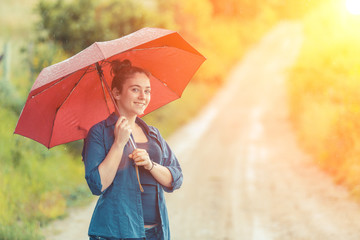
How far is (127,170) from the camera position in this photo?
7.79ft

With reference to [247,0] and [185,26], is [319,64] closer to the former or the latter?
[185,26]

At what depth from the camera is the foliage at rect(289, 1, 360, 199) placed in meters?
8.28

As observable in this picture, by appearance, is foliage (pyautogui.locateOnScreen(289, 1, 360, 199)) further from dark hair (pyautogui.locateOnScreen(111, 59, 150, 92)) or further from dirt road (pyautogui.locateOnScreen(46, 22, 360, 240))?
dark hair (pyautogui.locateOnScreen(111, 59, 150, 92))

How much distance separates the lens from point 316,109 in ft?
38.0

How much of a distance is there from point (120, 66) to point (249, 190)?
5854mm

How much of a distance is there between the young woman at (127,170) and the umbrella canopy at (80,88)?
225 mm

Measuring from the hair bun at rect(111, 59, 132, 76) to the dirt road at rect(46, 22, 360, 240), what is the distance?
3.61 m

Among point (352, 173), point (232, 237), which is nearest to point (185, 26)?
point (352, 173)

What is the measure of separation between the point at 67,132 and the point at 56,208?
12.7 ft

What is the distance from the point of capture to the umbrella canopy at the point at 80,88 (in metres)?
2.54

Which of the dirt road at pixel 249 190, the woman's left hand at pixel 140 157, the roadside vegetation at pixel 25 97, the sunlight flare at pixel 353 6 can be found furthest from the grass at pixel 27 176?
the sunlight flare at pixel 353 6

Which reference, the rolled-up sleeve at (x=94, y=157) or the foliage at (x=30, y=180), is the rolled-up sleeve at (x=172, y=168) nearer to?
the rolled-up sleeve at (x=94, y=157)

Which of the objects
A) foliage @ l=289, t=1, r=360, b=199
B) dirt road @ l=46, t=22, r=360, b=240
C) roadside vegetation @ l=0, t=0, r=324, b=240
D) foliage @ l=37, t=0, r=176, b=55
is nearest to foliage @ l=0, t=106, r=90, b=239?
roadside vegetation @ l=0, t=0, r=324, b=240

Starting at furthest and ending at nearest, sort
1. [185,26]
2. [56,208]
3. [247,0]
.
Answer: [247,0] → [185,26] → [56,208]
